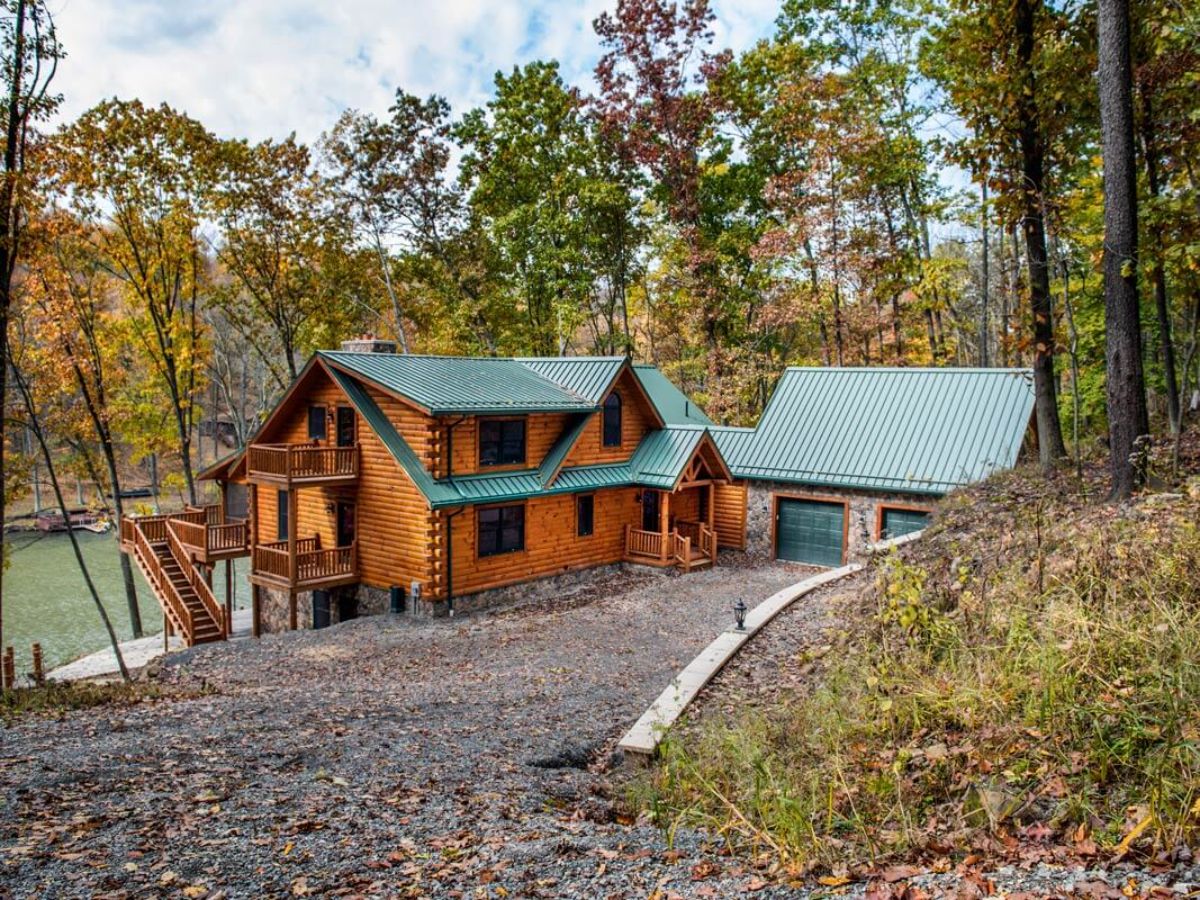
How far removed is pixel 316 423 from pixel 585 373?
7010mm

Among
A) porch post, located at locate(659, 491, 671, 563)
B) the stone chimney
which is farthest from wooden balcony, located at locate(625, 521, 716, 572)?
the stone chimney

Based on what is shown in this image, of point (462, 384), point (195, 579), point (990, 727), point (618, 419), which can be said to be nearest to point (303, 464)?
point (462, 384)

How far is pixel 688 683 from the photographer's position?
9164 millimetres

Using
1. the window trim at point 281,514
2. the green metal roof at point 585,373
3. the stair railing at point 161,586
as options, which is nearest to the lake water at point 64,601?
the stair railing at point 161,586

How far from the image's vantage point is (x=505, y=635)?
570 inches

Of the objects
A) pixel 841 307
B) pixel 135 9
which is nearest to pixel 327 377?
pixel 135 9

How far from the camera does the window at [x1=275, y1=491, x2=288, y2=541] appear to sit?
20.1 metres

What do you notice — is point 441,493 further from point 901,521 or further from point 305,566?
point 901,521

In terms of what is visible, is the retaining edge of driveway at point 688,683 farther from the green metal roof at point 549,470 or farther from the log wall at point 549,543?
the log wall at point 549,543

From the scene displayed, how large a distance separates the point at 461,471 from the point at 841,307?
18.1 meters

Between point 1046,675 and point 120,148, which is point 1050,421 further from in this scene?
point 120,148

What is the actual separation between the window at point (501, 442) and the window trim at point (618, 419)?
2670 millimetres

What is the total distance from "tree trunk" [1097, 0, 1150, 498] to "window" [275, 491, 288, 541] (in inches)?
721

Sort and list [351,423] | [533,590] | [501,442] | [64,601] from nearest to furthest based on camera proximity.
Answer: [351,423] < [501,442] < [533,590] < [64,601]
